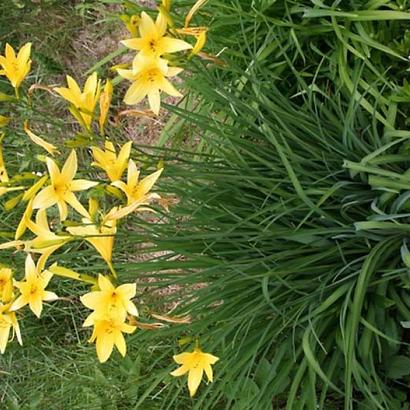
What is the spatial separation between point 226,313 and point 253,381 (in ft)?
0.61

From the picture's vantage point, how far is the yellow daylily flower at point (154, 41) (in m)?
1.02

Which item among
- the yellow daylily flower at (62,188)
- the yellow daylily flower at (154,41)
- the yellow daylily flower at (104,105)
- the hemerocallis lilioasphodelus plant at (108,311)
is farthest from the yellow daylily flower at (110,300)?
the yellow daylily flower at (154,41)

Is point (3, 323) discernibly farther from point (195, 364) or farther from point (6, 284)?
point (195, 364)

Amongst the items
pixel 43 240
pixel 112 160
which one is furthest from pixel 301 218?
pixel 43 240

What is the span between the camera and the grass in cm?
135

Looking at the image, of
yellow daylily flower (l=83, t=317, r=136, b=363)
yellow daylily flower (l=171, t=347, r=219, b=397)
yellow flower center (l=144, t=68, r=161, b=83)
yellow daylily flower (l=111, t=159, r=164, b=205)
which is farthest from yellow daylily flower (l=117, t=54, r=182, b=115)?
yellow daylily flower (l=171, t=347, r=219, b=397)

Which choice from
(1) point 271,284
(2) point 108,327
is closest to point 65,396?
(1) point 271,284

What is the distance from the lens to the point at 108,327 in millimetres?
1060

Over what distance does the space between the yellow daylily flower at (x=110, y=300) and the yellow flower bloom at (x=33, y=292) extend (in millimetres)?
136

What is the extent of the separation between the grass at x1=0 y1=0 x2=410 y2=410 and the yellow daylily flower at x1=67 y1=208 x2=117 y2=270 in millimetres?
200

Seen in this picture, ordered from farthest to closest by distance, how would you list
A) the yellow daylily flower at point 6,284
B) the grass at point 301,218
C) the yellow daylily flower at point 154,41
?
1. the grass at point 301,218
2. the yellow daylily flower at point 6,284
3. the yellow daylily flower at point 154,41

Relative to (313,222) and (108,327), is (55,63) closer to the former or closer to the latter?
(313,222)

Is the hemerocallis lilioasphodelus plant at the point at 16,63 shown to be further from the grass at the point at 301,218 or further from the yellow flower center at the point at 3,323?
the yellow flower center at the point at 3,323

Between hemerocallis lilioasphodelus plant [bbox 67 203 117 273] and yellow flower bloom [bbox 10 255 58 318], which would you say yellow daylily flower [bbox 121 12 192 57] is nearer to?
hemerocallis lilioasphodelus plant [bbox 67 203 117 273]
